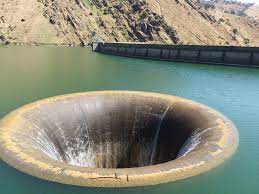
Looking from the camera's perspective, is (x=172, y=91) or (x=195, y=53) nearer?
(x=172, y=91)

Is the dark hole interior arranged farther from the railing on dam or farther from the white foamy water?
the railing on dam

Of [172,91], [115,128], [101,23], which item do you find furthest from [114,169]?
[101,23]

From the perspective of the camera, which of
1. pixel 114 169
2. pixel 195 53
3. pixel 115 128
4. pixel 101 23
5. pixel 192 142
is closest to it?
pixel 114 169

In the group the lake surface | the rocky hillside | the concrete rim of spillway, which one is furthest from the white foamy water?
the rocky hillside

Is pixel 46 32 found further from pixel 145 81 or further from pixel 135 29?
pixel 145 81

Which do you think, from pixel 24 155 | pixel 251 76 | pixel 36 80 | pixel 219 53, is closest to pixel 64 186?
pixel 24 155

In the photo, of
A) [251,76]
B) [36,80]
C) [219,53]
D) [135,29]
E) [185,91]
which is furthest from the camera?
[135,29]

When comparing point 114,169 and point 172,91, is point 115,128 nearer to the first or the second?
point 114,169
